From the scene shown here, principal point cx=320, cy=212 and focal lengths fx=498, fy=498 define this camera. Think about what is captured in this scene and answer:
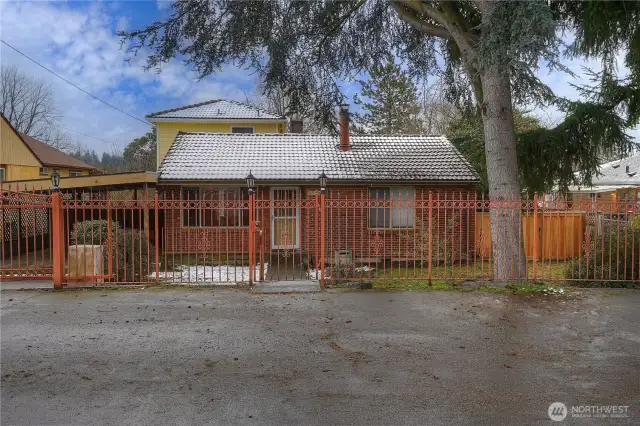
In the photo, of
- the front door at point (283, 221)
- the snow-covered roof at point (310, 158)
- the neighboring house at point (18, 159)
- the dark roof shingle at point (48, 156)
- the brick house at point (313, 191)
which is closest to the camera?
the brick house at point (313, 191)

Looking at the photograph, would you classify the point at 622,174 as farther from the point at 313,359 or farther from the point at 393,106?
the point at 313,359

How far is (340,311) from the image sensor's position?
26.1 feet

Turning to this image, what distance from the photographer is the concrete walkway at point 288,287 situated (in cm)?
946

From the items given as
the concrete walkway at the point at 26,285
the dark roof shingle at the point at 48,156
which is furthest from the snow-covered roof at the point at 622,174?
the dark roof shingle at the point at 48,156

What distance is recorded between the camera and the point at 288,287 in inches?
380

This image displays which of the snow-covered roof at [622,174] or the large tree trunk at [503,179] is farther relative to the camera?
the snow-covered roof at [622,174]

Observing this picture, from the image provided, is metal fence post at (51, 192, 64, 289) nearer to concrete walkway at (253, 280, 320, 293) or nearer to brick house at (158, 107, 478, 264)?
concrete walkway at (253, 280, 320, 293)

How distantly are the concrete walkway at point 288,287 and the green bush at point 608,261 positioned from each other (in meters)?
5.26

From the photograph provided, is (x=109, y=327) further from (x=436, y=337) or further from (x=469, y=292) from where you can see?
(x=469, y=292)

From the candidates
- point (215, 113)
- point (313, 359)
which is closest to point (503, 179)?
point (313, 359)

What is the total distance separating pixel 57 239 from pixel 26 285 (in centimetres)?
125

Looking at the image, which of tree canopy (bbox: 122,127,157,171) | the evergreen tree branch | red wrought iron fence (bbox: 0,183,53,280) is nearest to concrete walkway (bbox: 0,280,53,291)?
red wrought iron fence (bbox: 0,183,53,280)

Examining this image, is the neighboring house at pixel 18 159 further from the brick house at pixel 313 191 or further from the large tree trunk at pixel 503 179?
the large tree trunk at pixel 503 179

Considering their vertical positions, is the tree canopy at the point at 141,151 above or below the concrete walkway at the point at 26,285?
above
